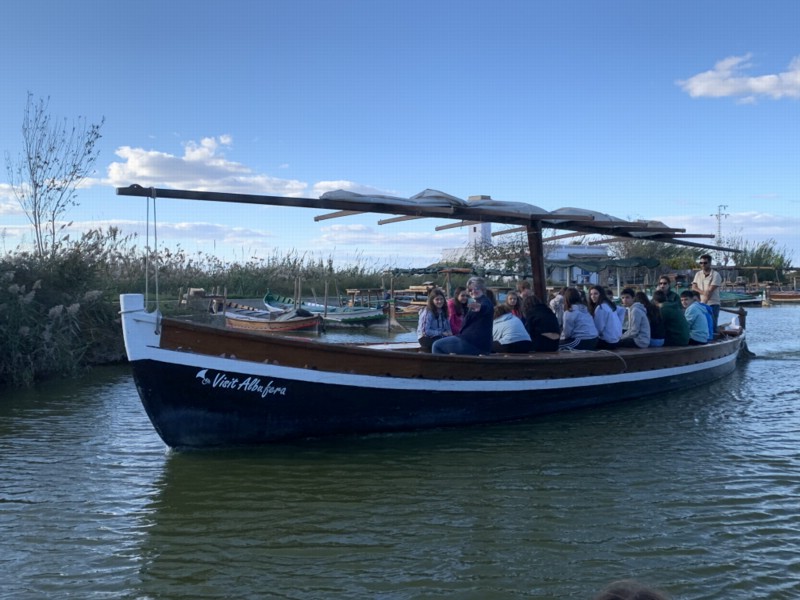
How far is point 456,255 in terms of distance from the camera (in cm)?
5959

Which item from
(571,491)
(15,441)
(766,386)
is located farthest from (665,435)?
(15,441)

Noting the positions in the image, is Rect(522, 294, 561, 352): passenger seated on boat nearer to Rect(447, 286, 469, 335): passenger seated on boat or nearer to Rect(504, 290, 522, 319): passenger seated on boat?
Rect(504, 290, 522, 319): passenger seated on boat

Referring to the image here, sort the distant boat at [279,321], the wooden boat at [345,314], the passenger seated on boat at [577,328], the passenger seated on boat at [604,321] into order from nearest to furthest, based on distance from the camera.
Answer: the passenger seated on boat at [577,328], the passenger seated on boat at [604,321], the distant boat at [279,321], the wooden boat at [345,314]

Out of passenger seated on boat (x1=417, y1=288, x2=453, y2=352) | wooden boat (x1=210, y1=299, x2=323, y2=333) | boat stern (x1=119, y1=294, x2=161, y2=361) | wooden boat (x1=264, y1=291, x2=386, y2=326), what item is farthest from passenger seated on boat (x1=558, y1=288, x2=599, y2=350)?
wooden boat (x1=264, y1=291, x2=386, y2=326)

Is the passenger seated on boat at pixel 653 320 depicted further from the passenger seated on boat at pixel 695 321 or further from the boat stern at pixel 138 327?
the boat stern at pixel 138 327

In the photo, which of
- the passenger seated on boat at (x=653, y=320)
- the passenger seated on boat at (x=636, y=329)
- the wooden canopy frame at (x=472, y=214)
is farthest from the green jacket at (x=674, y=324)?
the wooden canopy frame at (x=472, y=214)

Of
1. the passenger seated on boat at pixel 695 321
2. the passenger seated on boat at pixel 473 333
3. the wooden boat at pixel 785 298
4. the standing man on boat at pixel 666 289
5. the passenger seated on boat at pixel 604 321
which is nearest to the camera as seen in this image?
the passenger seated on boat at pixel 473 333

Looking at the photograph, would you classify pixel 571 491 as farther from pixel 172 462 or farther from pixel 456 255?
pixel 456 255

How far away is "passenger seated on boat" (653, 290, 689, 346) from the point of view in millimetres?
11852

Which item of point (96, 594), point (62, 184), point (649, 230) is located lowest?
point (96, 594)

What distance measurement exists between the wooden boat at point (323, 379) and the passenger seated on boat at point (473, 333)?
35cm

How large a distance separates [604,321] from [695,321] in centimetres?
271

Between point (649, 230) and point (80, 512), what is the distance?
9.13 meters

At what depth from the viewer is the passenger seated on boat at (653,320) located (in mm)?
11539
